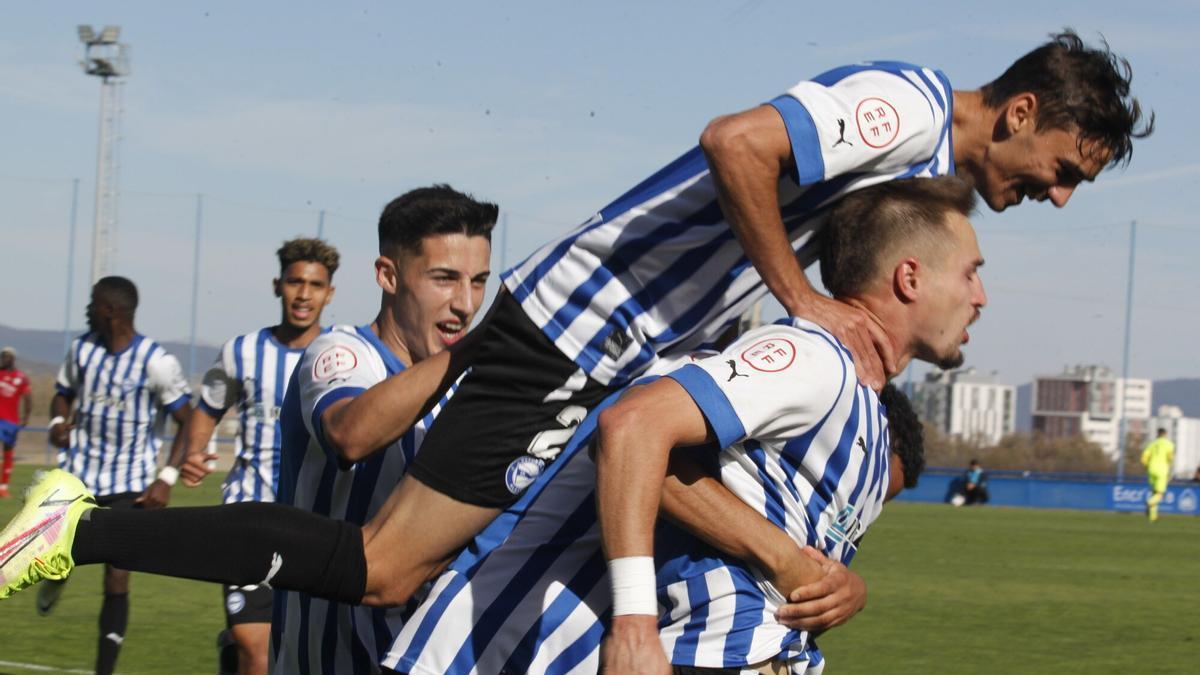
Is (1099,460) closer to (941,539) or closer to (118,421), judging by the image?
(941,539)

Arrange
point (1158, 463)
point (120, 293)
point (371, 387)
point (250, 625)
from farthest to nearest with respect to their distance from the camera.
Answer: point (1158, 463) < point (120, 293) < point (250, 625) < point (371, 387)

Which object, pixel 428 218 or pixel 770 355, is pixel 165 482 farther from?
pixel 770 355

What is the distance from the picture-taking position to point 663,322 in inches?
142

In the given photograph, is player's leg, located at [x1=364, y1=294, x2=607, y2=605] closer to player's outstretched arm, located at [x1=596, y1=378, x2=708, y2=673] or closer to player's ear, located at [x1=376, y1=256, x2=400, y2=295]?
player's outstretched arm, located at [x1=596, y1=378, x2=708, y2=673]

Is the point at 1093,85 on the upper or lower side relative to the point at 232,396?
upper

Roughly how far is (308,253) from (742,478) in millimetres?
4587

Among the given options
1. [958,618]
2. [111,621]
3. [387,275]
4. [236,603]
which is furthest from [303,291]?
[958,618]

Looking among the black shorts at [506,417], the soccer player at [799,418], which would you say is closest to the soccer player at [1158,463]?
the black shorts at [506,417]

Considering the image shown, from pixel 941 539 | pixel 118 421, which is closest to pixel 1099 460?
pixel 941 539

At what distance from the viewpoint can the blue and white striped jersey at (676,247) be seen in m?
3.50

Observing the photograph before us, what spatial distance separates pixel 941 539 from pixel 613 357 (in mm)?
17851

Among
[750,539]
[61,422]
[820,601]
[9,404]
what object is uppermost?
[750,539]

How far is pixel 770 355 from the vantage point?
2910mm

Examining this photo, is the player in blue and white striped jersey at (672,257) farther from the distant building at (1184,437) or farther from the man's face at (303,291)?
the distant building at (1184,437)
